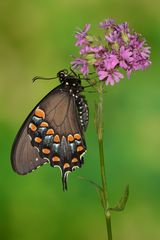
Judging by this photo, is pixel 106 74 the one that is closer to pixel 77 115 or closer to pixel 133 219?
pixel 77 115

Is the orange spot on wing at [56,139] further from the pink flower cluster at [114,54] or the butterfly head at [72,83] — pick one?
the pink flower cluster at [114,54]

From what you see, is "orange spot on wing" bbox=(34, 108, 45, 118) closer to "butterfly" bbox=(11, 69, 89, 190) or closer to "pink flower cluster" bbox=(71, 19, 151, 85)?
"butterfly" bbox=(11, 69, 89, 190)

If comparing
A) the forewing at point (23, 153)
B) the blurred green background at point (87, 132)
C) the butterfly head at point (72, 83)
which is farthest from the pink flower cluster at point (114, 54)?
the blurred green background at point (87, 132)

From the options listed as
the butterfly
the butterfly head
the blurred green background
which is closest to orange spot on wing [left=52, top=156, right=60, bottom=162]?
the butterfly

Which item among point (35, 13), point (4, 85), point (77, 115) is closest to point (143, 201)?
point (77, 115)

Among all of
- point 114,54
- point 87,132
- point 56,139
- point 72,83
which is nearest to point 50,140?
point 56,139
